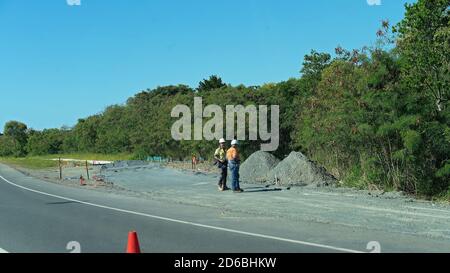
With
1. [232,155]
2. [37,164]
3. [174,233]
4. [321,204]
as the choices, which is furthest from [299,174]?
[37,164]

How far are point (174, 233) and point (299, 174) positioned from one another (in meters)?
12.6

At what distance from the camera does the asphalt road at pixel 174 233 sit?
1006cm

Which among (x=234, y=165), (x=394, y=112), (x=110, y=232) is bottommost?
(x=110, y=232)

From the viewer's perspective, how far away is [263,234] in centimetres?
1159

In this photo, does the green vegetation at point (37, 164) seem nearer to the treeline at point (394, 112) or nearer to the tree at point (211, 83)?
the tree at point (211, 83)

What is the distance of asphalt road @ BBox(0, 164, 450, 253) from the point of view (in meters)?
10.1

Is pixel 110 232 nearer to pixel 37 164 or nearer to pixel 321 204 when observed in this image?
pixel 321 204

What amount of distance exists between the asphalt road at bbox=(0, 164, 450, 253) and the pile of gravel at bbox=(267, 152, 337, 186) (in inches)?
298

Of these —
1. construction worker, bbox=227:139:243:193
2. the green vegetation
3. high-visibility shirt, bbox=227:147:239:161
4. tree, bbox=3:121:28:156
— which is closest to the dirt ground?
construction worker, bbox=227:139:243:193

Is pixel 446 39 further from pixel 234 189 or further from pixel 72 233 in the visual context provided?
pixel 72 233

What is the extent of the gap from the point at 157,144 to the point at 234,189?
32393mm

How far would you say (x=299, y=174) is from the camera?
2370cm

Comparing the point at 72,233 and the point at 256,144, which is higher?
the point at 256,144
